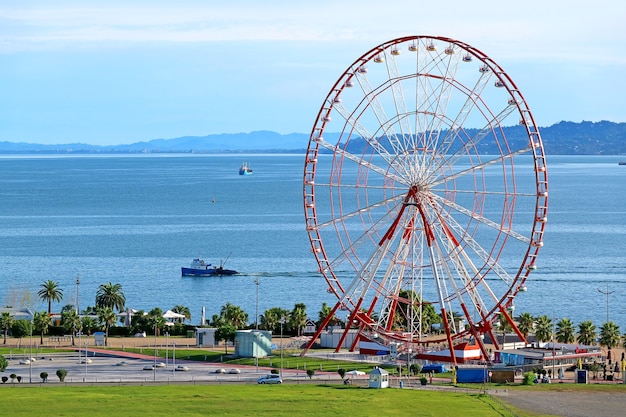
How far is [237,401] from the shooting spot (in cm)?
6788

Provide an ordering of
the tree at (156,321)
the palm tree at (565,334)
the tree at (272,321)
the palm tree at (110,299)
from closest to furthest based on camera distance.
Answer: the palm tree at (565,334), the tree at (272,321), the tree at (156,321), the palm tree at (110,299)

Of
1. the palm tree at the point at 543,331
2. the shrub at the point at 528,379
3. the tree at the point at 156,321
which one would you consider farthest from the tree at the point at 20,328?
the shrub at the point at 528,379

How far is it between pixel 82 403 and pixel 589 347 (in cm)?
3679

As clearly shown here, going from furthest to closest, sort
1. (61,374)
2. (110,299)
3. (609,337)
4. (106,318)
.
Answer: (110,299), (106,318), (609,337), (61,374)

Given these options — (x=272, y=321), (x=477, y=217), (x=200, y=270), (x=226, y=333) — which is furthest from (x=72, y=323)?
(x=200, y=270)


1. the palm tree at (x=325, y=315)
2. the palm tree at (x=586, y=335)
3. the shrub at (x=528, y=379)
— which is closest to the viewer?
the shrub at (x=528, y=379)

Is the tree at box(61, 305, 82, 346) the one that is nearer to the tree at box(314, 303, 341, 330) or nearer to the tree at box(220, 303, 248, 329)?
the tree at box(220, 303, 248, 329)

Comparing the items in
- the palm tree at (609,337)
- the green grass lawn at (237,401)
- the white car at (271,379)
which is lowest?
the green grass lawn at (237,401)

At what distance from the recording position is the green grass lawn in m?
64.4

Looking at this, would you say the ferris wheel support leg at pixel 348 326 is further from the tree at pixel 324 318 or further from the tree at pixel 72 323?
the tree at pixel 72 323

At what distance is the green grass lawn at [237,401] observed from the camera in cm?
6438

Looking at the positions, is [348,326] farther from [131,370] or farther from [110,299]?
[110,299]

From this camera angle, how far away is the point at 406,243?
82.8 meters

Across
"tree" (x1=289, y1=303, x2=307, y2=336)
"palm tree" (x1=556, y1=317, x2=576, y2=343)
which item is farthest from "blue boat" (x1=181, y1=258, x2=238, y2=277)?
"palm tree" (x1=556, y1=317, x2=576, y2=343)
